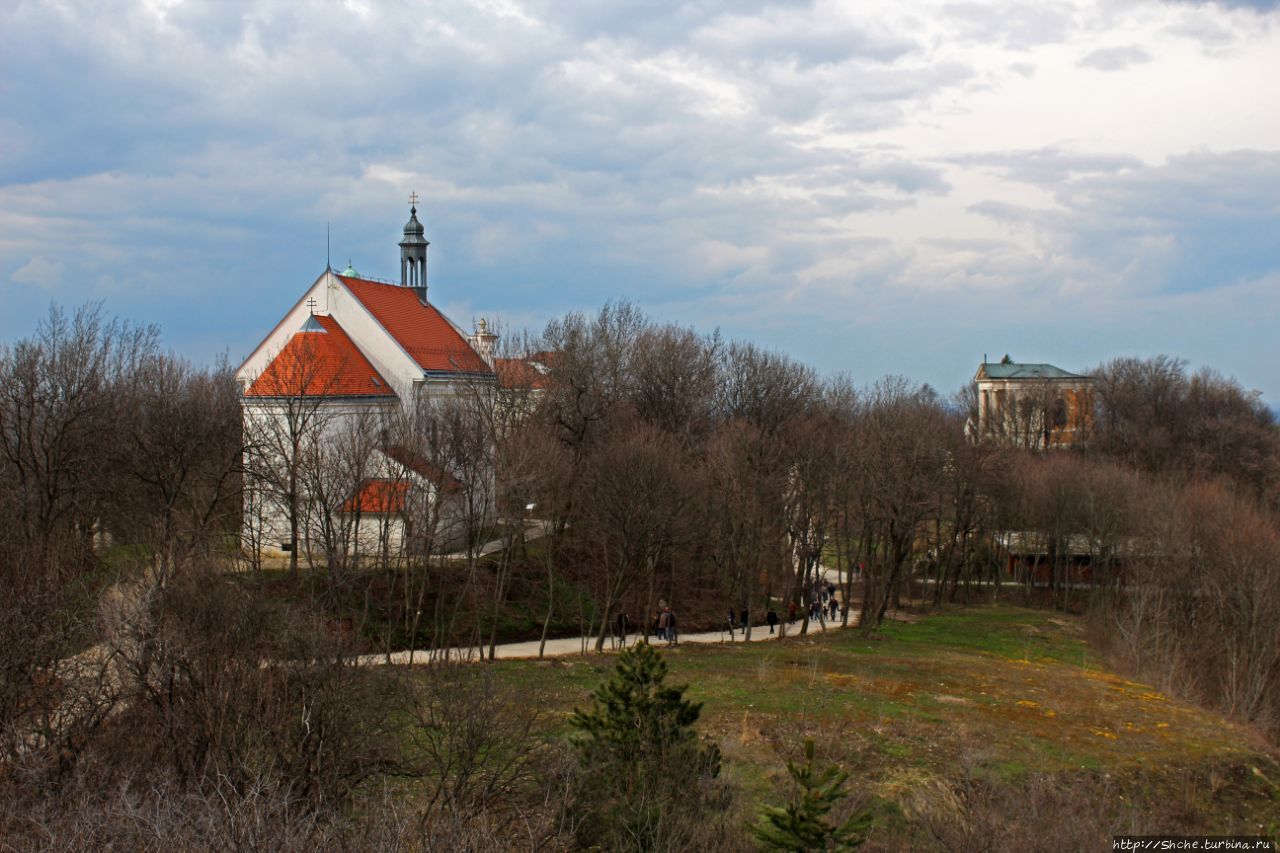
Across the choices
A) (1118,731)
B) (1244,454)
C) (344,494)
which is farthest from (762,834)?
(1244,454)

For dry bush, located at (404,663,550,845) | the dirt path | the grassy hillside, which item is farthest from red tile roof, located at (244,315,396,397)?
dry bush, located at (404,663,550,845)

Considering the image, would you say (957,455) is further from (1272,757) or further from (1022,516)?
(1272,757)

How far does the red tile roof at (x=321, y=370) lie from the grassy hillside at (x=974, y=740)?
15.6 m

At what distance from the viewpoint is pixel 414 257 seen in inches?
2116

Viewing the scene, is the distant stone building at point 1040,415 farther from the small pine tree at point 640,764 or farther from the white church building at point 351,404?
the small pine tree at point 640,764

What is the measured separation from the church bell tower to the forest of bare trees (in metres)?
11.3

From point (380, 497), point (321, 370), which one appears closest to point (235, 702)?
point (380, 497)

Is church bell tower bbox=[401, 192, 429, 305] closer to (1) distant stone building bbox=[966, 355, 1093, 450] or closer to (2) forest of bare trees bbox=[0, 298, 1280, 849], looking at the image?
(2) forest of bare trees bbox=[0, 298, 1280, 849]

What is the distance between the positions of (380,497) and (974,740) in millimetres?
17283

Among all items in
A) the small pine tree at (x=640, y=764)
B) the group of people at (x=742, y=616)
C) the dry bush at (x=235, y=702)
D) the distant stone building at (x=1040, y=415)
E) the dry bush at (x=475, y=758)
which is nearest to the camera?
the small pine tree at (x=640, y=764)

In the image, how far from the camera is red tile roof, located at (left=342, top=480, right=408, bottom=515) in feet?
99.5

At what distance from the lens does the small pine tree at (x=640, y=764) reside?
35.9 feet

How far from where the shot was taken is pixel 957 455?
149 ft

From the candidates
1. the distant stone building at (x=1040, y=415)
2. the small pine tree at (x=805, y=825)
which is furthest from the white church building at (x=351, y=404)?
the distant stone building at (x=1040, y=415)
